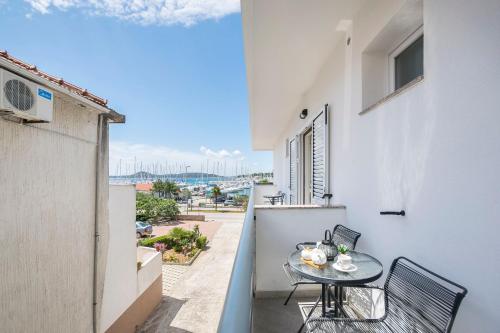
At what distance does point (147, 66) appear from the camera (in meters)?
20.3

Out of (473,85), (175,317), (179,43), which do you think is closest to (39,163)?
(473,85)

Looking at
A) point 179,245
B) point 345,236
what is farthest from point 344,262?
point 179,245

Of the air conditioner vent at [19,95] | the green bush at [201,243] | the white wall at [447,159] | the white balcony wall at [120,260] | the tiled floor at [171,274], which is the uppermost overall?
the air conditioner vent at [19,95]

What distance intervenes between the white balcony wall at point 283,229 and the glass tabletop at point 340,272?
3.01 feet

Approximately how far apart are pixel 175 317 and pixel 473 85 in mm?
9737

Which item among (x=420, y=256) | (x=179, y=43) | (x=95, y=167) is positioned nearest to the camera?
(x=420, y=256)

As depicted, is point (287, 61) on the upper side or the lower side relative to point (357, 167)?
upper

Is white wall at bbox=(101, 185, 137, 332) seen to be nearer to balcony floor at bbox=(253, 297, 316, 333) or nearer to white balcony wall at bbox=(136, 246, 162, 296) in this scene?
white balcony wall at bbox=(136, 246, 162, 296)

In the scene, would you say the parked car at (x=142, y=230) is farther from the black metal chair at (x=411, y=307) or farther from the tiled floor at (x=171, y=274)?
the black metal chair at (x=411, y=307)

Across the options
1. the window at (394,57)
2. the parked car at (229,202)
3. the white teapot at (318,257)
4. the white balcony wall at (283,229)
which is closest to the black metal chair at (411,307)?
the white teapot at (318,257)

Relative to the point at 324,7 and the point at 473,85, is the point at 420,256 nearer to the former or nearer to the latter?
the point at 473,85

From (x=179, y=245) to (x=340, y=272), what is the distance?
46.2 ft

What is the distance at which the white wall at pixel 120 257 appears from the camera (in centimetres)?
505

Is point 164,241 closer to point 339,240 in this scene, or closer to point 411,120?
point 339,240
